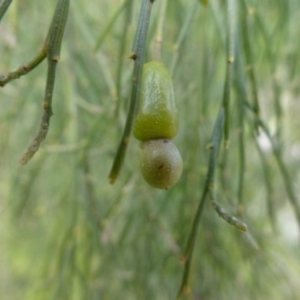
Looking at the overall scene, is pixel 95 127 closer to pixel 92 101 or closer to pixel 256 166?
pixel 92 101

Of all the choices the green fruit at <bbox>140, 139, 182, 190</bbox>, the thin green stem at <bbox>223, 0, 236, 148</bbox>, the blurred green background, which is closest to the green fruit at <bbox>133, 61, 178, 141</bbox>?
the green fruit at <bbox>140, 139, 182, 190</bbox>

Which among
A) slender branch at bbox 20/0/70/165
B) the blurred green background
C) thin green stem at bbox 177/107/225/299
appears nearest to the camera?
slender branch at bbox 20/0/70/165

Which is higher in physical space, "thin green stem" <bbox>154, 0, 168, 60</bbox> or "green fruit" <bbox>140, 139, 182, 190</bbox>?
"thin green stem" <bbox>154, 0, 168, 60</bbox>

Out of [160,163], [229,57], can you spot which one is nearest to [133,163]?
[229,57]

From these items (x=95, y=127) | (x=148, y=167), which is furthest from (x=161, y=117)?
(x=95, y=127)

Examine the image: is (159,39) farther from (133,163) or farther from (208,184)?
(133,163)

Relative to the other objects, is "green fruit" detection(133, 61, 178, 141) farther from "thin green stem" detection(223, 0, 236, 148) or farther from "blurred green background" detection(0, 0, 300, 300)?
"blurred green background" detection(0, 0, 300, 300)

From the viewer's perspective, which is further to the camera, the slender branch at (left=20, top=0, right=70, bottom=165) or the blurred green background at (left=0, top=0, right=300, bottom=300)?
the blurred green background at (left=0, top=0, right=300, bottom=300)
